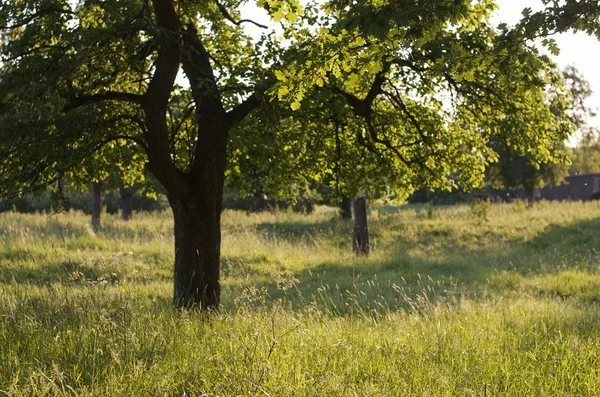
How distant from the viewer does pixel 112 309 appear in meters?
7.26

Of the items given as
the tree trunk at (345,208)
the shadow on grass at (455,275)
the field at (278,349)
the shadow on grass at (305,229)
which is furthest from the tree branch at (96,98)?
the tree trunk at (345,208)

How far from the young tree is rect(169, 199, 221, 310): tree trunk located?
0.07 feet

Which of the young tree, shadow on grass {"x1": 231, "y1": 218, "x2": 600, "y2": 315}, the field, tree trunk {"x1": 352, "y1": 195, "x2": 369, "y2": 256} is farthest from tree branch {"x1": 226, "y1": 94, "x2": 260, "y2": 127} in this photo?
tree trunk {"x1": 352, "y1": 195, "x2": 369, "y2": 256}

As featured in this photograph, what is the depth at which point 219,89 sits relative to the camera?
8.93m

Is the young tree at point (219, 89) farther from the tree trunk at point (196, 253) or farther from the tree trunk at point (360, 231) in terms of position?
the tree trunk at point (360, 231)

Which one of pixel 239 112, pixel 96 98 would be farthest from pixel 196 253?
pixel 96 98

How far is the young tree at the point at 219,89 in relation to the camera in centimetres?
613

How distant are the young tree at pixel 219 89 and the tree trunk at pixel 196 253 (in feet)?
0.07

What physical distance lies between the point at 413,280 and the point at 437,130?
581cm

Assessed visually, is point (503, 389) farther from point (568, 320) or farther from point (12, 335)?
point (12, 335)

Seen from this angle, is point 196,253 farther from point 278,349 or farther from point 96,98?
point 278,349

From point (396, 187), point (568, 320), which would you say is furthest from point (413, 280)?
point (568, 320)

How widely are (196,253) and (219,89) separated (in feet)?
7.80

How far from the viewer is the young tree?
6129 mm
